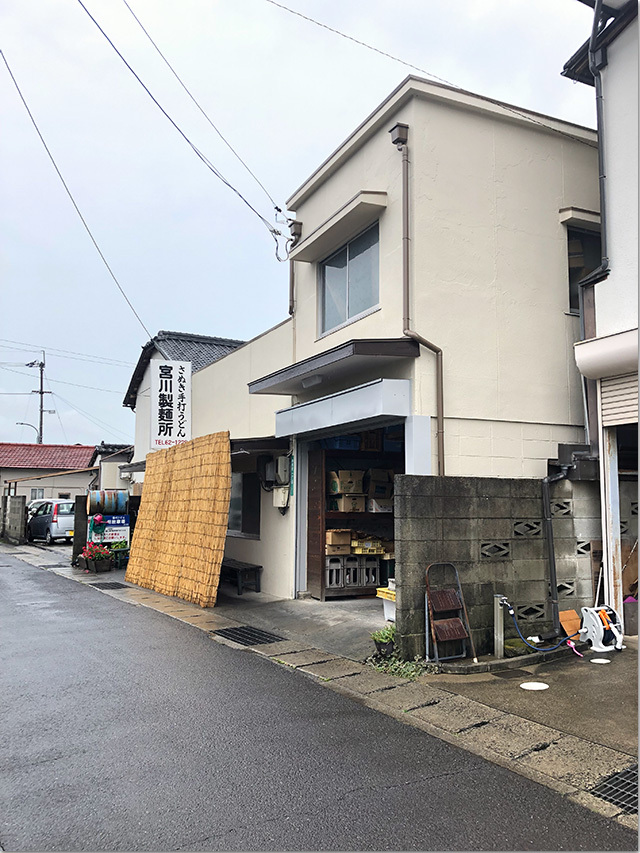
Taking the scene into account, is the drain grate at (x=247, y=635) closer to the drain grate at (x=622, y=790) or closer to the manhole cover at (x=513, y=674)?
the manhole cover at (x=513, y=674)

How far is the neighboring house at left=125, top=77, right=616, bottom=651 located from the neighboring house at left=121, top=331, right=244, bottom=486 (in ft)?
37.2

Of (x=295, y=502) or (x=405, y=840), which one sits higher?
(x=295, y=502)

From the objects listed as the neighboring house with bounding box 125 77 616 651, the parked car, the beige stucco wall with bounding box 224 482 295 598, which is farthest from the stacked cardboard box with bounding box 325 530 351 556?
the parked car

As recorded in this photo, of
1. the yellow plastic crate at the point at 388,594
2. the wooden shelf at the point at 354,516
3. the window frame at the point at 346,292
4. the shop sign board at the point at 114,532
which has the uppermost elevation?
the window frame at the point at 346,292

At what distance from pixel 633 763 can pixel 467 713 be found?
1.49 metres

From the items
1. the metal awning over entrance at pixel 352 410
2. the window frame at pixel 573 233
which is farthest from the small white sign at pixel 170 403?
the window frame at pixel 573 233

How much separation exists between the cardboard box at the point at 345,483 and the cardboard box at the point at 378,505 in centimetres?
32

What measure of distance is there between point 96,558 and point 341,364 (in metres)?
10.4

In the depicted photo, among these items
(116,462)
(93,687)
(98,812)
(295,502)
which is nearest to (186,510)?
(295,502)

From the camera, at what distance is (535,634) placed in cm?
856

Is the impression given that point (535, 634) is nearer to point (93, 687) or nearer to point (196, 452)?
point (93, 687)

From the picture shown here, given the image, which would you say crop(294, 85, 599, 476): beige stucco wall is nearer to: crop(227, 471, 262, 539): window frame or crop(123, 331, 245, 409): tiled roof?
crop(227, 471, 262, 539): window frame

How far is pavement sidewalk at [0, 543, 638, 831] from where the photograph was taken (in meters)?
4.92

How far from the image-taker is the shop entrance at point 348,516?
38.4 ft
